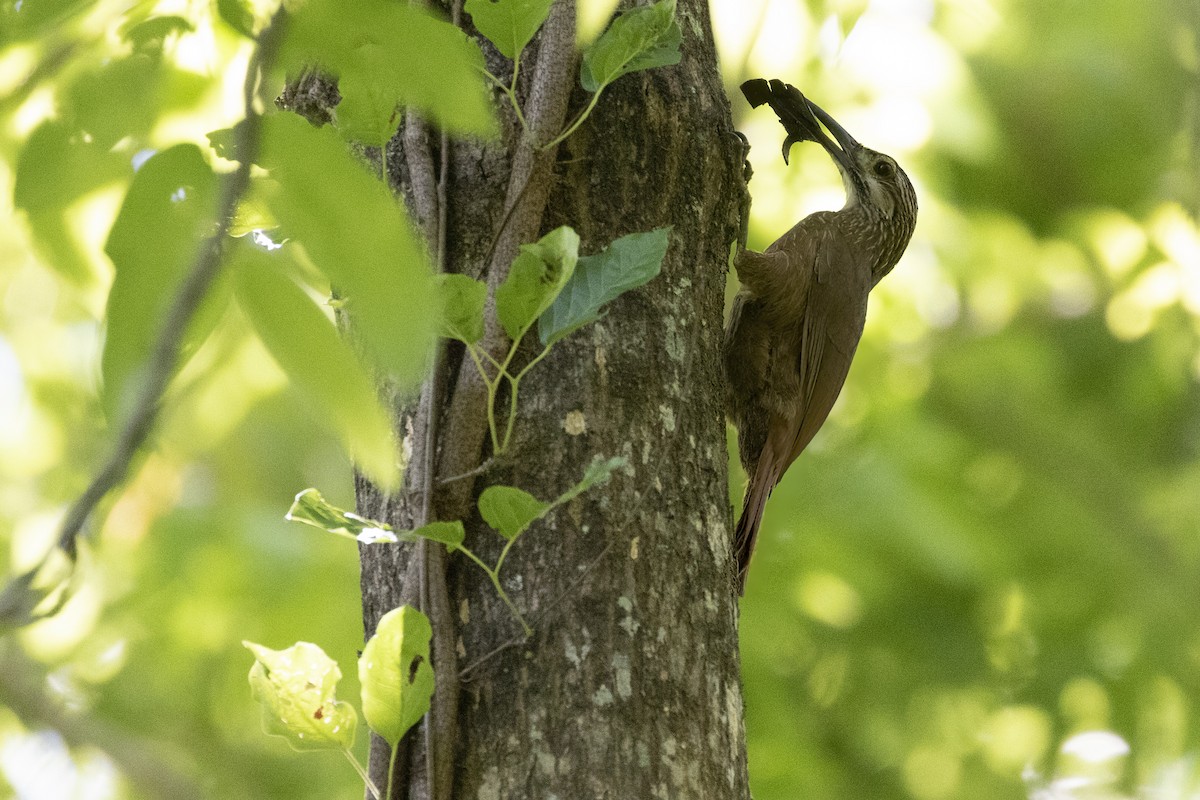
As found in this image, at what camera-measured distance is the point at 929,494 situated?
154 inches

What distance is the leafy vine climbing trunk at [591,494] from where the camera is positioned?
1353 millimetres

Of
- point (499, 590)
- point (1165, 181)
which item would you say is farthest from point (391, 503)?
point (1165, 181)

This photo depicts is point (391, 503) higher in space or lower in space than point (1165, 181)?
lower

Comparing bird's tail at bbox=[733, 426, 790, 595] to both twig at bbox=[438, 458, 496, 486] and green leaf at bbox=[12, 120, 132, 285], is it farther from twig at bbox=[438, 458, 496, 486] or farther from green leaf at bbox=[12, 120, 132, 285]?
green leaf at bbox=[12, 120, 132, 285]

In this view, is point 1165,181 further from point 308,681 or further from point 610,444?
point 308,681

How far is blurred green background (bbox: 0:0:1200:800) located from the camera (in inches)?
136

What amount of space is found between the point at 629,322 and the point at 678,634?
414mm

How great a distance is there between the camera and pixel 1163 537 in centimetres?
405

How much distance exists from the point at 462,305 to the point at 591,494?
0.29 metres

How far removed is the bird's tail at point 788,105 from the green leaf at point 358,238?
7.50ft

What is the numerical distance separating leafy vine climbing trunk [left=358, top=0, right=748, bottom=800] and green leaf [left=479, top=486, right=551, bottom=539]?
0.07 meters

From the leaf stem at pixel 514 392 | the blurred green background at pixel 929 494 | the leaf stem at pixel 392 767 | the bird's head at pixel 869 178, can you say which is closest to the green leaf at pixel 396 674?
the leaf stem at pixel 392 767

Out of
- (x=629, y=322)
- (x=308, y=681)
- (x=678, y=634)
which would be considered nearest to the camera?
(x=308, y=681)

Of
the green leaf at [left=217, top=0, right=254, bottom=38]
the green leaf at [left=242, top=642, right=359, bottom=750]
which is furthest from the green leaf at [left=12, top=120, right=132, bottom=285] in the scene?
the green leaf at [left=242, top=642, right=359, bottom=750]
